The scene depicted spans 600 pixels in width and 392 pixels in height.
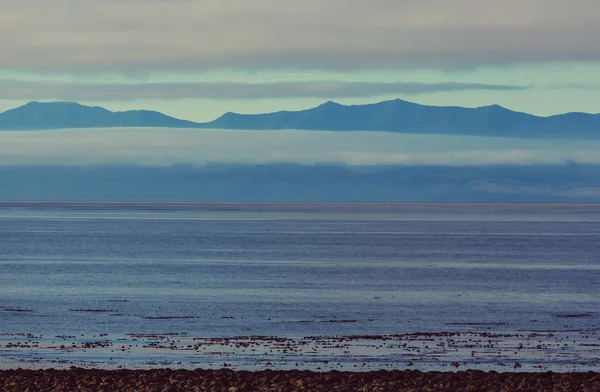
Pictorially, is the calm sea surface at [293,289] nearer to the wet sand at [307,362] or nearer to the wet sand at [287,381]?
the wet sand at [307,362]

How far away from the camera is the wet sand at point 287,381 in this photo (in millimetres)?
23438

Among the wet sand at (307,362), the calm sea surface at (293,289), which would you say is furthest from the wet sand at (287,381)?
the calm sea surface at (293,289)

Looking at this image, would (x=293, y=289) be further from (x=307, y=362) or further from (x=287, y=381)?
(x=287, y=381)

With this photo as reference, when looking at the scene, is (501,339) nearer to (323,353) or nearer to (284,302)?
(323,353)

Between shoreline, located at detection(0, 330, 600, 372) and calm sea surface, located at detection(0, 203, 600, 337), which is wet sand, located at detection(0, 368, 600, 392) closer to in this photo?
shoreline, located at detection(0, 330, 600, 372)

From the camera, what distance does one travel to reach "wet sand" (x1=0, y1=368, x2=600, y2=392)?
76.9 ft

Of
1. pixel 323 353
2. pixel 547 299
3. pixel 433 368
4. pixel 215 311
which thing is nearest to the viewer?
pixel 433 368

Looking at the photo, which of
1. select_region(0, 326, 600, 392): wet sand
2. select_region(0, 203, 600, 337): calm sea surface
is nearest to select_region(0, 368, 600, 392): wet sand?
select_region(0, 326, 600, 392): wet sand

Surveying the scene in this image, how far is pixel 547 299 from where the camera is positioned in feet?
171

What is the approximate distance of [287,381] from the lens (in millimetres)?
24281

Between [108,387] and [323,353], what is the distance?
9757 mm

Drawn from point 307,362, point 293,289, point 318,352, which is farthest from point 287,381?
point 293,289

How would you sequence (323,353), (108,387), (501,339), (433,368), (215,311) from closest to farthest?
(108,387), (433,368), (323,353), (501,339), (215,311)

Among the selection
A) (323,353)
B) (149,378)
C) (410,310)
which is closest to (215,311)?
(410,310)
